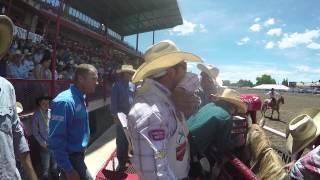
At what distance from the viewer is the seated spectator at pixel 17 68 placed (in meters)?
9.61

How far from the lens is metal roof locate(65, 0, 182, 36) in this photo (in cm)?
3155

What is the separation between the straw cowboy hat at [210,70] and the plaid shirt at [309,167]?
10.4 ft

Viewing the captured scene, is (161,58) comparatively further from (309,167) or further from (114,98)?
(114,98)

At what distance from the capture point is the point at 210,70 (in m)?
5.57

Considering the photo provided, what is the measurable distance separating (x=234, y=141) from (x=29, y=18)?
16.0 metres

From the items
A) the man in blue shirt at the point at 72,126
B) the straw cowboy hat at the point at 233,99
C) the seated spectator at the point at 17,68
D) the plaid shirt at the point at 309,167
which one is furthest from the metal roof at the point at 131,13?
the plaid shirt at the point at 309,167

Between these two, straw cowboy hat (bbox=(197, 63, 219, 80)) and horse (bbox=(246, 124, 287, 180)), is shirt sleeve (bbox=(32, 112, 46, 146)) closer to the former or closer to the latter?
straw cowboy hat (bbox=(197, 63, 219, 80))

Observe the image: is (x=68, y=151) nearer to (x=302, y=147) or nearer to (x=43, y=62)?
(x=302, y=147)

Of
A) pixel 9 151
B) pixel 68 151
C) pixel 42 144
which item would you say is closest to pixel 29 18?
pixel 42 144

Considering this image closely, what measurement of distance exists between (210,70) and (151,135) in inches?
143

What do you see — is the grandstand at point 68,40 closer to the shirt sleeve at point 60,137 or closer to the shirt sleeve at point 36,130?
the shirt sleeve at point 36,130

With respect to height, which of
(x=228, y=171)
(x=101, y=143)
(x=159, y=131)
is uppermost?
(x=159, y=131)

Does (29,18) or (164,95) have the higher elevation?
(29,18)

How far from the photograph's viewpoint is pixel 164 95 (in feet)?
7.54
